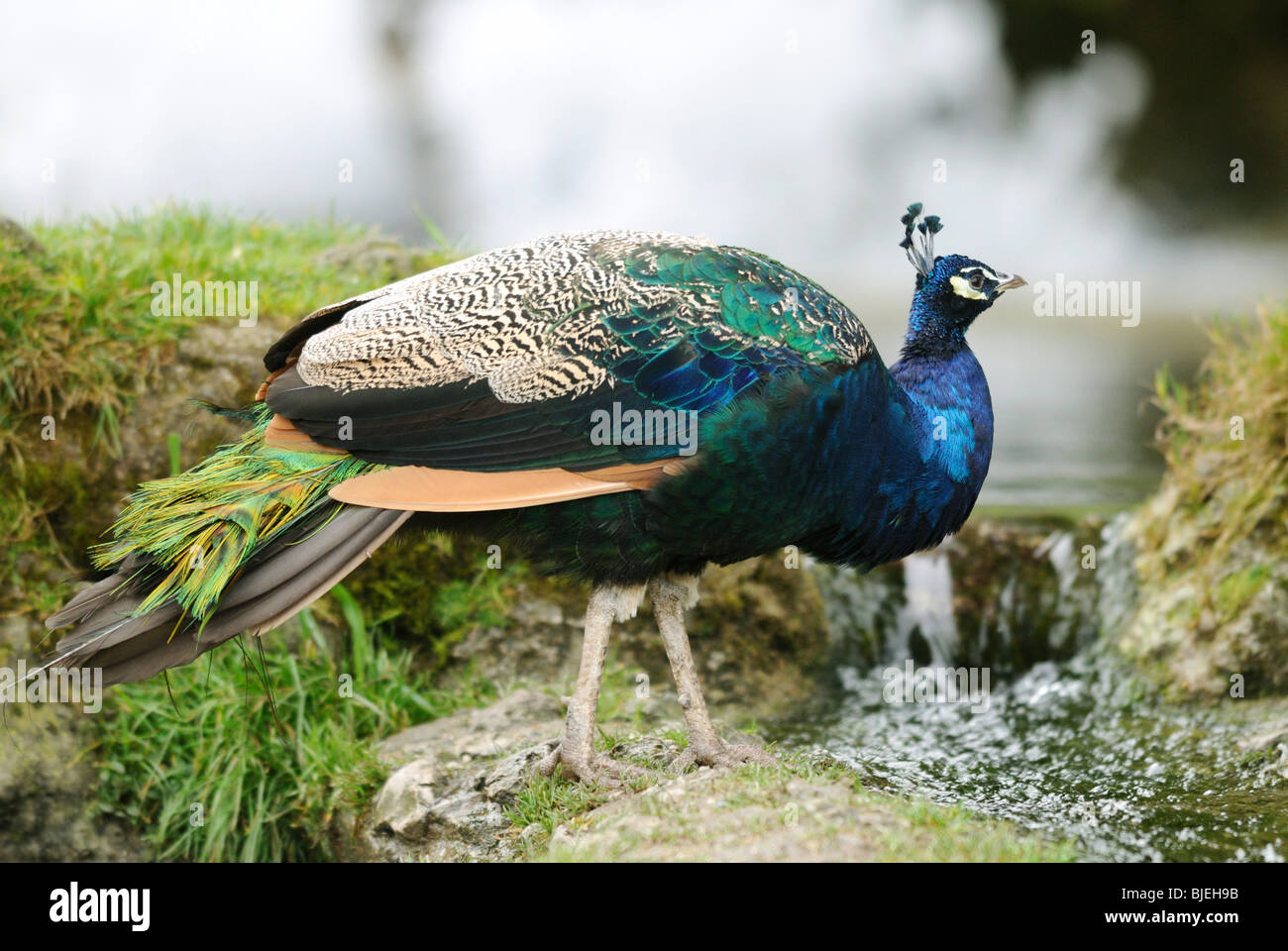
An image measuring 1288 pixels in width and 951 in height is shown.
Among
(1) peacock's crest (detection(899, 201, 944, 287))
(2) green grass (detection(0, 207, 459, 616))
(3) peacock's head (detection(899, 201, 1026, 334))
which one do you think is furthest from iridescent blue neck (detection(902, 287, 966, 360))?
(2) green grass (detection(0, 207, 459, 616))

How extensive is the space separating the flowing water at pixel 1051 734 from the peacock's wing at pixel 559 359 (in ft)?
4.60

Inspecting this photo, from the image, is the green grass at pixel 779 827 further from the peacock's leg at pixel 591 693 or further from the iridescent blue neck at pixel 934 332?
the iridescent blue neck at pixel 934 332

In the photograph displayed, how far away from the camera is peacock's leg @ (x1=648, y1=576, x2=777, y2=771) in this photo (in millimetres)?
3615

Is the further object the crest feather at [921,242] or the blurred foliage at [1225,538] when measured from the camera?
the blurred foliage at [1225,538]

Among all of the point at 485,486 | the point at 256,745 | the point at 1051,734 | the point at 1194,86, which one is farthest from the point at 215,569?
the point at 1194,86

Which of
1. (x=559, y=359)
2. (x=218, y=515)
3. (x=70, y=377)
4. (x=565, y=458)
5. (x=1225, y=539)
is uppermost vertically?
(x=70, y=377)

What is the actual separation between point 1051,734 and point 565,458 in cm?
257

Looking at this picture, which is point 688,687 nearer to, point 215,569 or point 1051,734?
point 215,569

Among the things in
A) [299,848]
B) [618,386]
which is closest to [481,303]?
[618,386]

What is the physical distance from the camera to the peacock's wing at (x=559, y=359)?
133 inches

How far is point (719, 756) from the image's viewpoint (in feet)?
11.8

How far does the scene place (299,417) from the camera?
350 centimetres

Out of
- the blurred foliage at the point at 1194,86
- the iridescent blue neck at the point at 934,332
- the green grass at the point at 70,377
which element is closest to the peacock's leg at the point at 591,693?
the iridescent blue neck at the point at 934,332

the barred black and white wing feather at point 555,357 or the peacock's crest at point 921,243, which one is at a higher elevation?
the peacock's crest at point 921,243
